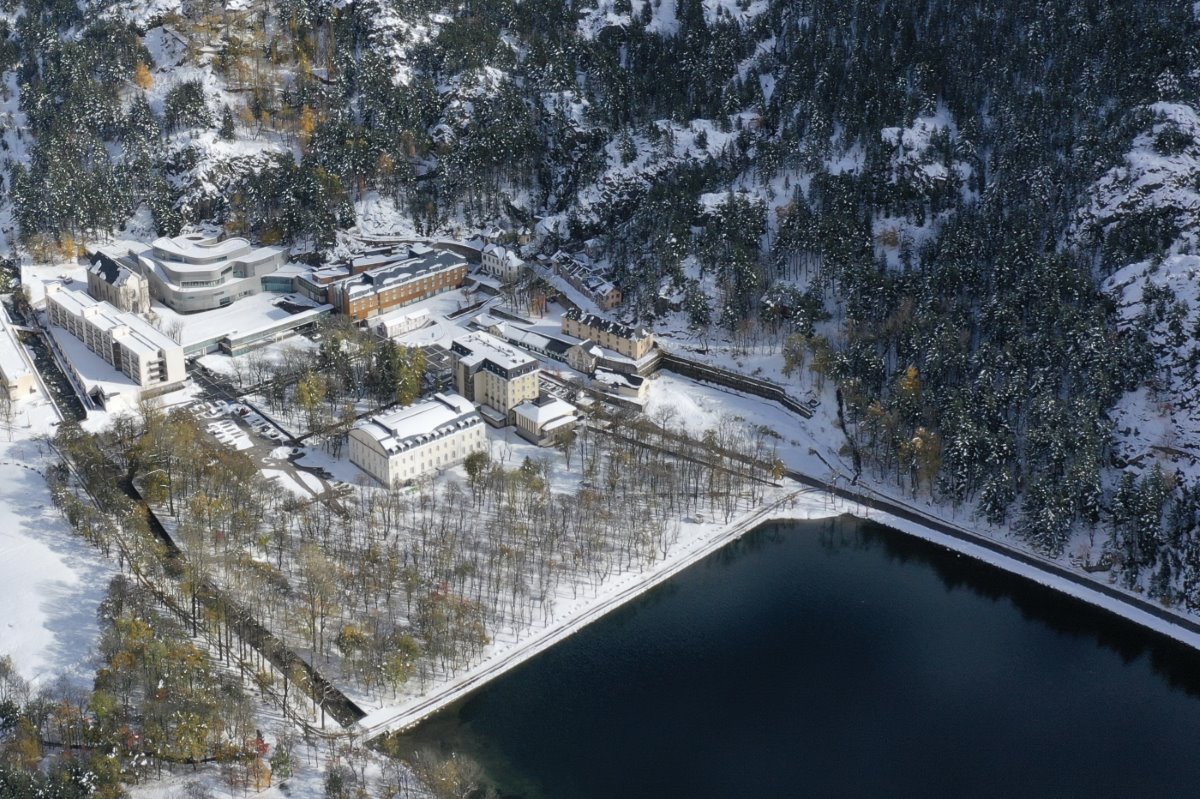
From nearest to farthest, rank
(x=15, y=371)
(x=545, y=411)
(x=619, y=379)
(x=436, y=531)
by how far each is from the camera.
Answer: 1. (x=436, y=531)
2. (x=545, y=411)
3. (x=15, y=371)
4. (x=619, y=379)

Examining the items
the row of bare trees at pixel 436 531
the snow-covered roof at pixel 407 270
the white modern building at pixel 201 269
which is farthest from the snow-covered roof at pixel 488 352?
the white modern building at pixel 201 269

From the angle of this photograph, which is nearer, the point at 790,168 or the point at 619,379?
the point at 619,379

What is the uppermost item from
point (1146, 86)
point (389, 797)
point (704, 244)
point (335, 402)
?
point (1146, 86)

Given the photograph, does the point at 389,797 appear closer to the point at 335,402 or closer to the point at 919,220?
the point at 335,402

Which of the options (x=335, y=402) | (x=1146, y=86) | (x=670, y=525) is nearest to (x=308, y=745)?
(x=670, y=525)

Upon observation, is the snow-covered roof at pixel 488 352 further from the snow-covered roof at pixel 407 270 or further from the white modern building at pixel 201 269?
the white modern building at pixel 201 269

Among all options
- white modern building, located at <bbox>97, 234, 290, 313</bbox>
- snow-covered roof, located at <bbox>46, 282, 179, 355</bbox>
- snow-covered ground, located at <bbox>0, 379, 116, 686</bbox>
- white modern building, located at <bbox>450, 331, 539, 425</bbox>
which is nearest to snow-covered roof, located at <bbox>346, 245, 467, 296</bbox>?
white modern building, located at <bbox>97, 234, 290, 313</bbox>

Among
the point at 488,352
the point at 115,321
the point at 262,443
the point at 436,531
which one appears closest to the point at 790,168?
the point at 488,352

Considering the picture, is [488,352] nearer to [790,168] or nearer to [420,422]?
[420,422]
